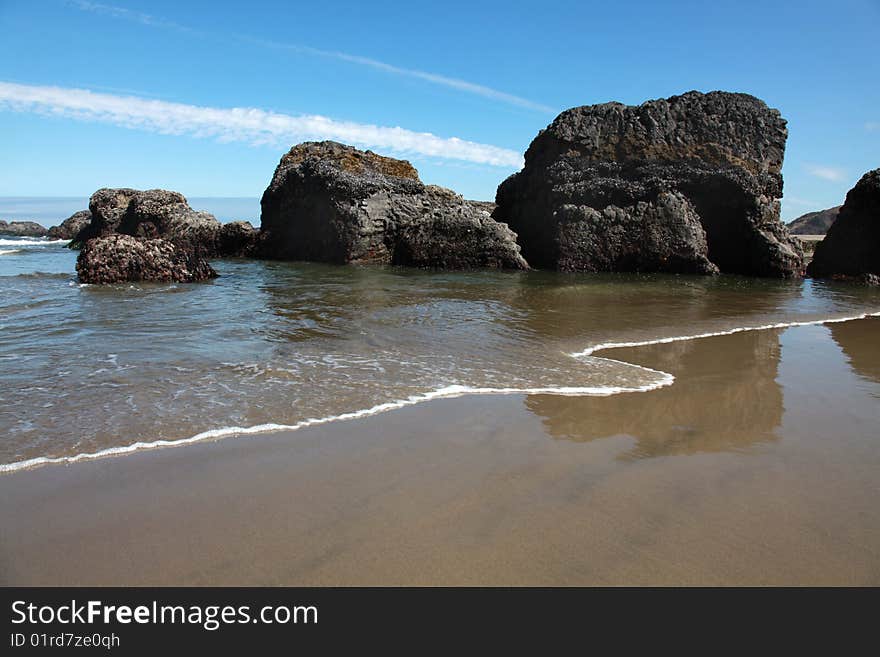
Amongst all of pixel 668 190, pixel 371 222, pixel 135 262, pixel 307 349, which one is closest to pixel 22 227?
pixel 371 222

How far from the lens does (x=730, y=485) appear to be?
3.05m

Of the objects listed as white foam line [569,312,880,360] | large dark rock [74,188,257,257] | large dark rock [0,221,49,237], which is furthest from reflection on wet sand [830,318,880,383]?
large dark rock [0,221,49,237]

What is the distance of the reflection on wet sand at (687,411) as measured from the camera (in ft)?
12.3

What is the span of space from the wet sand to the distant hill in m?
47.2

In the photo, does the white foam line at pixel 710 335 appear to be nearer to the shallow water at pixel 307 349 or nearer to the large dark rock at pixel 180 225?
the shallow water at pixel 307 349

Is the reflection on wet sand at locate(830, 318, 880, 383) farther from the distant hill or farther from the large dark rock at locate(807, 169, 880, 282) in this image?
the distant hill

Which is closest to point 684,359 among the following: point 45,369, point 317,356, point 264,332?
point 317,356

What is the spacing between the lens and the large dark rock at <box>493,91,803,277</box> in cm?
1678

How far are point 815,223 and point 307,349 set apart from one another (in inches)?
1973

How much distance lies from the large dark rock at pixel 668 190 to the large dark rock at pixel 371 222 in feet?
6.36

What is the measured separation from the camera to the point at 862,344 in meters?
7.19

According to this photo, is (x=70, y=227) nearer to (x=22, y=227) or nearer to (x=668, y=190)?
(x=22, y=227)

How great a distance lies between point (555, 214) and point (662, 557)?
1607cm

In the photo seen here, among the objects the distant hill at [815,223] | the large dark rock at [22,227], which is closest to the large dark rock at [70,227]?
the large dark rock at [22,227]
